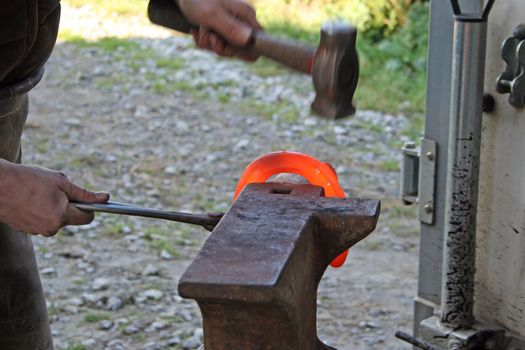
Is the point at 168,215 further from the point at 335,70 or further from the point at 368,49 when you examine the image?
the point at 368,49

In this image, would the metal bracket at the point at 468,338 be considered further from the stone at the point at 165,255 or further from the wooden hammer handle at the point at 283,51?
the stone at the point at 165,255

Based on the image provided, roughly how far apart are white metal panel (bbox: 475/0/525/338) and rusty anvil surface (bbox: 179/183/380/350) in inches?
23.1

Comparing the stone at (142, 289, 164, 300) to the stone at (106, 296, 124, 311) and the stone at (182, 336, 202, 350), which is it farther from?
the stone at (182, 336, 202, 350)

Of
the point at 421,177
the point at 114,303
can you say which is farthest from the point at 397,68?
the point at 421,177

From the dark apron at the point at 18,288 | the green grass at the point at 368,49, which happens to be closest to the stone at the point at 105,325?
the dark apron at the point at 18,288

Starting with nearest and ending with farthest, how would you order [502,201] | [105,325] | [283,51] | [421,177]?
[283,51]
[502,201]
[421,177]
[105,325]

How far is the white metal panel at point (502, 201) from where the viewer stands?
2.25 meters

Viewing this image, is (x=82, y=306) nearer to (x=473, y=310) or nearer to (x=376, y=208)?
(x=473, y=310)

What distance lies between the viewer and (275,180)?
206cm

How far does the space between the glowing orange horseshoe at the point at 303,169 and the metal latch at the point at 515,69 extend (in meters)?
0.52

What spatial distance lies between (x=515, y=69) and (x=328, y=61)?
1.95 ft

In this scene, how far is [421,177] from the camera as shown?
8.32ft

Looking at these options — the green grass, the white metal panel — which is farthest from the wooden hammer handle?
the green grass

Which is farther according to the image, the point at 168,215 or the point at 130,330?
the point at 130,330
